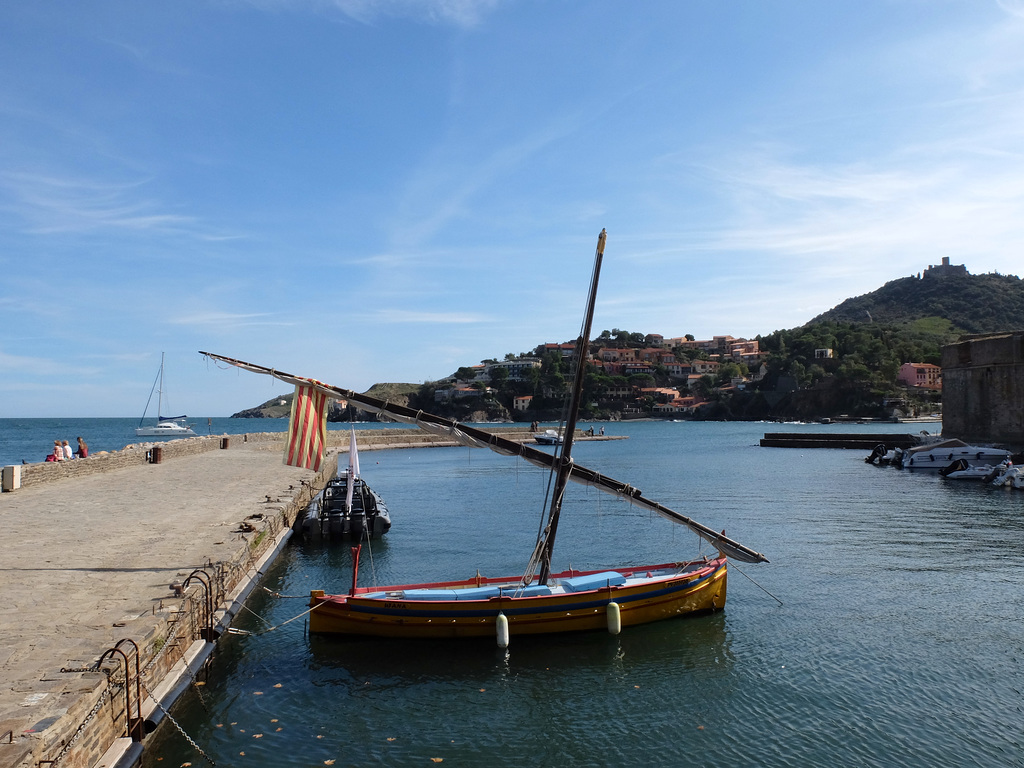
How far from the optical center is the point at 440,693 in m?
12.5

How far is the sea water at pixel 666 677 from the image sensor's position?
34.8ft

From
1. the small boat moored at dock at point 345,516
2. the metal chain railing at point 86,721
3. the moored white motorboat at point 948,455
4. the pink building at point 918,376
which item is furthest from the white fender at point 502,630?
the pink building at point 918,376

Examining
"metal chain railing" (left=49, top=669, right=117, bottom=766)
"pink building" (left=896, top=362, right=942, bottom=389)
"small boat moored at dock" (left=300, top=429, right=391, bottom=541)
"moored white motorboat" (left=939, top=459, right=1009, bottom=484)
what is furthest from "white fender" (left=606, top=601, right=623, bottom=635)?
"pink building" (left=896, top=362, right=942, bottom=389)

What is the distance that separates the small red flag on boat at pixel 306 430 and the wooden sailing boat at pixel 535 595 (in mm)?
355

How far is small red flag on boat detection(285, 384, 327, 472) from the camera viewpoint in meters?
15.9


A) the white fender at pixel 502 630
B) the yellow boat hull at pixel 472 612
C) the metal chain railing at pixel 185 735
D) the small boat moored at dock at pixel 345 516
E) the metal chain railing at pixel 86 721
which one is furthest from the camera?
the small boat moored at dock at pixel 345 516

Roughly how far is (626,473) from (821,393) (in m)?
122

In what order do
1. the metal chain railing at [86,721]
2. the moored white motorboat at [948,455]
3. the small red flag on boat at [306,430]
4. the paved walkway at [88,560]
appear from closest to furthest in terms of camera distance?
the metal chain railing at [86,721]
the paved walkway at [88,560]
the small red flag on boat at [306,430]
the moored white motorboat at [948,455]

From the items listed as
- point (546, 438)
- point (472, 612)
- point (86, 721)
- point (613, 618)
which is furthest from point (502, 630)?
point (546, 438)

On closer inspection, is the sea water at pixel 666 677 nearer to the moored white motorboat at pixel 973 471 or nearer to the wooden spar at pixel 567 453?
the wooden spar at pixel 567 453

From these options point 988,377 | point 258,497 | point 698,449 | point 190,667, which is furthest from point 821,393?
point 190,667

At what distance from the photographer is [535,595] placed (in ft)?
48.8

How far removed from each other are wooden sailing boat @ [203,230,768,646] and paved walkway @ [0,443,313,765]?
12.3 feet

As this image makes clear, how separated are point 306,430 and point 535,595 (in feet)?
20.8
